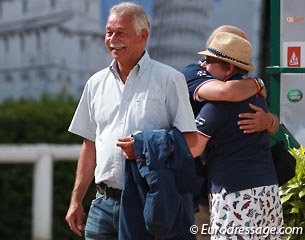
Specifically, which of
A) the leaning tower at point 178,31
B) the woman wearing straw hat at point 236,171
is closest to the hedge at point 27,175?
the leaning tower at point 178,31

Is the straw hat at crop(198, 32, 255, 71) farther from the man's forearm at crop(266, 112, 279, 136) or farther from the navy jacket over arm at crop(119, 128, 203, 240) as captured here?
the navy jacket over arm at crop(119, 128, 203, 240)

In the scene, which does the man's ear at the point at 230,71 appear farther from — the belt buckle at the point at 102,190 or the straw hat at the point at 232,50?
the belt buckle at the point at 102,190

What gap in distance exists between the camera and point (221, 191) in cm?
Result: 436

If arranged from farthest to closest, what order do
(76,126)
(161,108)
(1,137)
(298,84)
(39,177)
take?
1. (1,137)
2. (39,177)
3. (298,84)
4. (76,126)
5. (161,108)

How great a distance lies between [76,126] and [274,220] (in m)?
1.14

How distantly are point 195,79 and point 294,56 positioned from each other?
35.8 inches

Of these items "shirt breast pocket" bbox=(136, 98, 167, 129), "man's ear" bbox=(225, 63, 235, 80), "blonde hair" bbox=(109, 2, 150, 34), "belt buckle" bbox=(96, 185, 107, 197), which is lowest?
"belt buckle" bbox=(96, 185, 107, 197)

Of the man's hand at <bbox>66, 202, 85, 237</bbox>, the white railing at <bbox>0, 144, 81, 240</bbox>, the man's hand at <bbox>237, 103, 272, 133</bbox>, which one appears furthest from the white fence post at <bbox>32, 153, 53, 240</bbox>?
the man's hand at <bbox>237, 103, 272, 133</bbox>

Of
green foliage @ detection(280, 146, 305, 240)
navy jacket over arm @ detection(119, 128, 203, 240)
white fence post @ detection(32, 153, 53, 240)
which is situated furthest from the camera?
white fence post @ detection(32, 153, 53, 240)

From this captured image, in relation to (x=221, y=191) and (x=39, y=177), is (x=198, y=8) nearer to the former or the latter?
(x=39, y=177)

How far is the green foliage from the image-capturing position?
480 cm

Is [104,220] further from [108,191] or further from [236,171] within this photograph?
[236,171]

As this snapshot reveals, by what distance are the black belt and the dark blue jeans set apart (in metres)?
0.02

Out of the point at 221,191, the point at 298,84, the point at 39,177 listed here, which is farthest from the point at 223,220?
the point at 39,177
